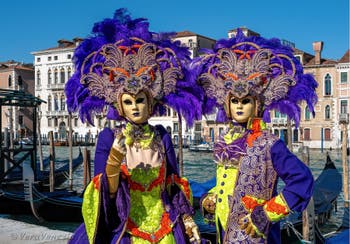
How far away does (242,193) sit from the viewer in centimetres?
223

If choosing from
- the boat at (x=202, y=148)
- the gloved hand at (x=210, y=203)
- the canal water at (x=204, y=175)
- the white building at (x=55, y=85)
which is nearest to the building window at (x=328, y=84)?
the canal water at (x=204, y=175)

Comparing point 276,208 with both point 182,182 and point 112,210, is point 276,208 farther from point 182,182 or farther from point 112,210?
point 112,210

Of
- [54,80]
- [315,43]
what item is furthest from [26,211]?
[54,80]

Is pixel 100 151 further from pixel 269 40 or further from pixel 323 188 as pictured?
pixel 323 188

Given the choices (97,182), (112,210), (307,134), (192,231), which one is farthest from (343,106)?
(97,182)

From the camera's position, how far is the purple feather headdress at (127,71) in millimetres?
2281

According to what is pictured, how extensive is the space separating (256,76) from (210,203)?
66cm

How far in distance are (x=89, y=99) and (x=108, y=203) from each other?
561mm

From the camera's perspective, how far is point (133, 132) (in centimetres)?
226

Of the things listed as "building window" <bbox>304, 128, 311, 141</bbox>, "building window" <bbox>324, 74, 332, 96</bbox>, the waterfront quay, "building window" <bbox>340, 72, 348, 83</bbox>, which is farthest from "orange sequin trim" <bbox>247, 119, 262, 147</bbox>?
"building window" <bbox>304, 128, 311, 141</bbox>

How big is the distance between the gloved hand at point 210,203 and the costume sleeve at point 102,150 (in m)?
0.57

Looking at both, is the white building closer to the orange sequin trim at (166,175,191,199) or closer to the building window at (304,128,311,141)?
the building window at (304,128,311,141)

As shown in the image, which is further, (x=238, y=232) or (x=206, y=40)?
(x=206, y=40)

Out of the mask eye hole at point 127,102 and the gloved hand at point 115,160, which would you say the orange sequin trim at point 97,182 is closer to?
the gloved hand at point 115,160
